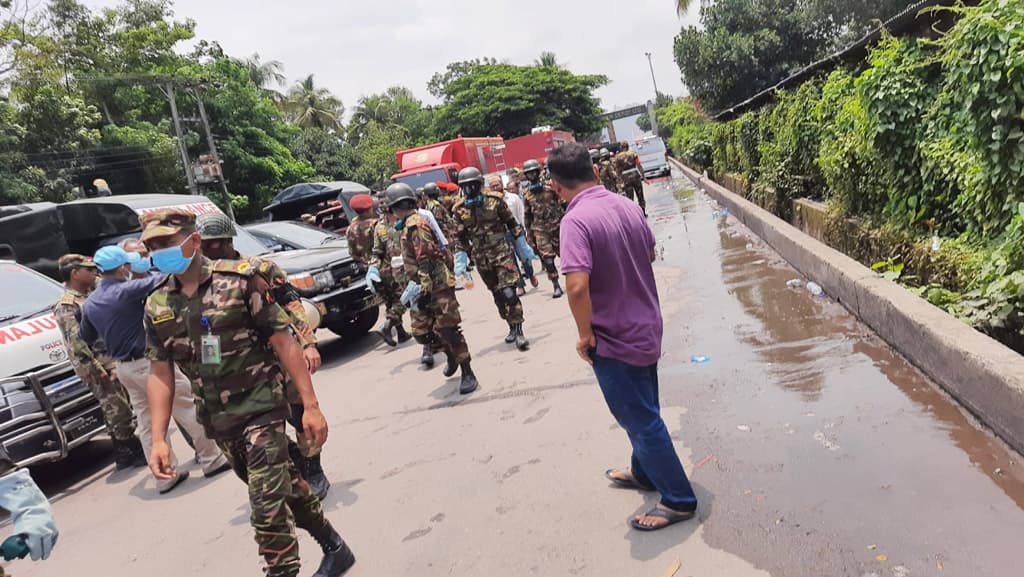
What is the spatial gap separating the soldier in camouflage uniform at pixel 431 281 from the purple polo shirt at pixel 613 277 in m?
2.85

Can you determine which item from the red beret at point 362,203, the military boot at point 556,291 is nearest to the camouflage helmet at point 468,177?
the red beret at point 362,203

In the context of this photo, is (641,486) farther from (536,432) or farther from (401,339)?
(401,339)

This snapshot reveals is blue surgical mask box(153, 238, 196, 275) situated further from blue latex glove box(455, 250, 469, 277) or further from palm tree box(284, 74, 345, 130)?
palm tree box(284, 74, 345, 130)

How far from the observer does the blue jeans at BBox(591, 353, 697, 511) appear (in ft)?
9.88

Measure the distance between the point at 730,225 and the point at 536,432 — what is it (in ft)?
30.1

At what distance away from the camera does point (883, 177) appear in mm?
6000

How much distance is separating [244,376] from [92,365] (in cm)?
358

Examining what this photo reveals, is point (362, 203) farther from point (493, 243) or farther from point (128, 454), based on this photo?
point (128, 454)

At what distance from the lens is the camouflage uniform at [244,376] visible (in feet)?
9.57

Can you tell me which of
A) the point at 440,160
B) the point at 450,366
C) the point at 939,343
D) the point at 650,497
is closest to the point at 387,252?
the point at 450,366

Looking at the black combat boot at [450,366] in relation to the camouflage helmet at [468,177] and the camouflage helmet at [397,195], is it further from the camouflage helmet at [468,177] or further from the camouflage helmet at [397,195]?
the camouflage helmet at [468,177]

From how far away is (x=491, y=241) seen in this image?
681 centimetres

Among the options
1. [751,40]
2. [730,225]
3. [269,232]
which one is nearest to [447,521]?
[269,232]

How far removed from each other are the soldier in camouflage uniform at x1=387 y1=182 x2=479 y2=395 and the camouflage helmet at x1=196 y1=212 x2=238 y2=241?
2338 mm
